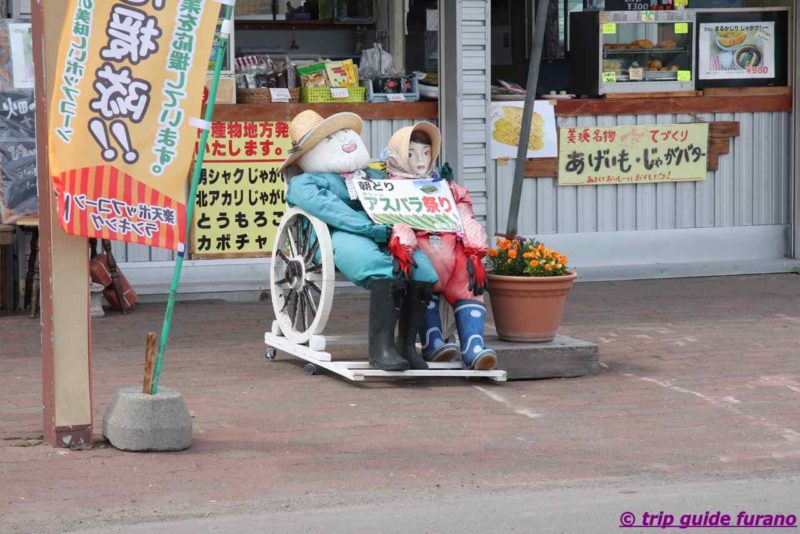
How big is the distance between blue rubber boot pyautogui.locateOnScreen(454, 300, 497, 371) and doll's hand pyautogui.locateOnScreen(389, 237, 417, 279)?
0.42 metres

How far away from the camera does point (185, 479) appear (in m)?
6.10

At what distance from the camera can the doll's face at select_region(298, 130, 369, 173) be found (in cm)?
832

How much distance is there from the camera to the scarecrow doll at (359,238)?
7.76m

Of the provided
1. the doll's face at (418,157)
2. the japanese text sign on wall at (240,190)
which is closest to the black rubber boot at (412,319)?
the doll's face at (418,157)

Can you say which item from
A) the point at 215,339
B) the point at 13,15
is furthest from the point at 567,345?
the point at 13,15

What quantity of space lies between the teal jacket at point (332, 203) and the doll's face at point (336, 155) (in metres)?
0.06

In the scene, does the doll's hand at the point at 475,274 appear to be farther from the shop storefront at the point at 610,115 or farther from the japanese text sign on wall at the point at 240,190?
the shop storefront at the point at 610,115

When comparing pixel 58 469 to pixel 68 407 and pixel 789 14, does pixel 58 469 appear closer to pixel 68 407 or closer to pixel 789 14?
pixel 68 407

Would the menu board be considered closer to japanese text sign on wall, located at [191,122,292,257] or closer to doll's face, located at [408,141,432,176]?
japanese text sign on wall, located at [191,122,292,257]

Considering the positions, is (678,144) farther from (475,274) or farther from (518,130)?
(475,274)

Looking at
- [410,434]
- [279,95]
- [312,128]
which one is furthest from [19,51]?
[410,434]

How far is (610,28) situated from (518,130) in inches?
47.2

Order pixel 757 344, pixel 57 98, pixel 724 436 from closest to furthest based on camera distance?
1. pixel 57 98
2. pixel 724 436
3. pixel 757 344

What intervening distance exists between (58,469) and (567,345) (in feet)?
10.6
